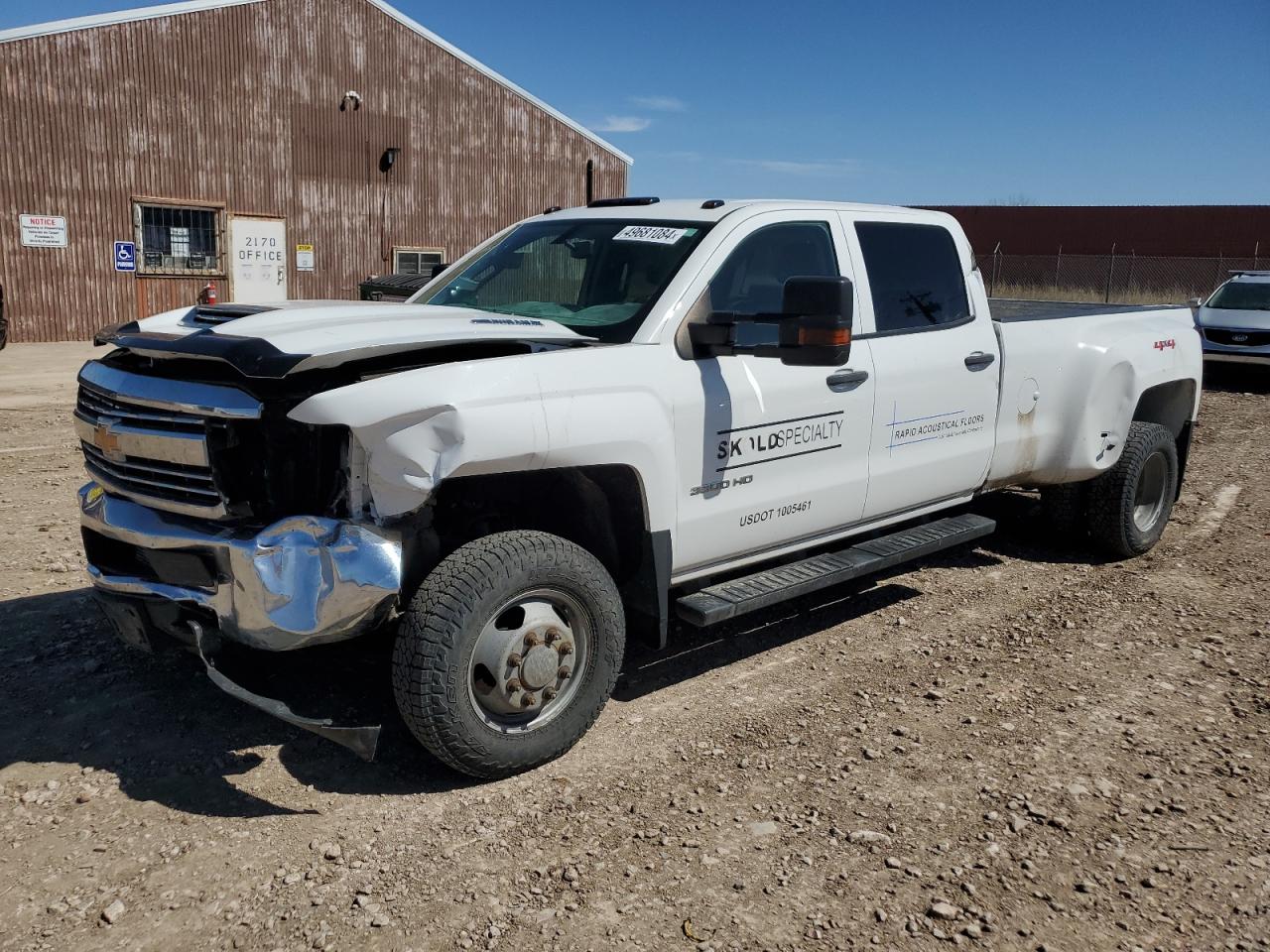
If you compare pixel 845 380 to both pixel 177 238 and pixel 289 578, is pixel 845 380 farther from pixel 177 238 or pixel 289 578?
pixel 177 238

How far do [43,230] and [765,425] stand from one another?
18.1 meters

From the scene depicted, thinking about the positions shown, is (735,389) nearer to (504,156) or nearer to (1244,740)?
(1244,740)

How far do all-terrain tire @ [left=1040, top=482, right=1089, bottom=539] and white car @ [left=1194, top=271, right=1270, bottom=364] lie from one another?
445 inches

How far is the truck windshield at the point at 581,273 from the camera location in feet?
13.9

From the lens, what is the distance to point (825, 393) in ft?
14.7

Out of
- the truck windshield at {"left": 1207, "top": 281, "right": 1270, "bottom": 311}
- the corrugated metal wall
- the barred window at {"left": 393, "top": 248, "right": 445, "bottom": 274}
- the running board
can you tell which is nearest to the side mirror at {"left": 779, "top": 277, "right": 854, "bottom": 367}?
the running board

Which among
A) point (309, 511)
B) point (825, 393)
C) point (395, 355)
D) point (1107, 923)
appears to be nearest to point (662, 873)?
point (1107, 923)

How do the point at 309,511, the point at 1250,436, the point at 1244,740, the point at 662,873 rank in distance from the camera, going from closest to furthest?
1. the point at 662,873
2. the point at 309,511
3. the point at 1244,740
4. the point at 1250,436

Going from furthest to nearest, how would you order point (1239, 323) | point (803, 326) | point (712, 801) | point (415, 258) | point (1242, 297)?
point (415, 258)
point (1242, 297)
point (1239, 323)
point (803, 326)
point (712, 801)

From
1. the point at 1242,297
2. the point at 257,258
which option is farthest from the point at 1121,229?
the point at 257,258

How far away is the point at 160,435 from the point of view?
11.3ft

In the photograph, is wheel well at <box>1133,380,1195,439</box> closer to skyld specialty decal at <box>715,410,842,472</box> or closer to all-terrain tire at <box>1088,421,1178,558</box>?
all-terrain tire at <box>1088,421,1178,558</box>

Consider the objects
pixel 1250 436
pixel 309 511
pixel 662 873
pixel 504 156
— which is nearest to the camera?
pixel 662 873

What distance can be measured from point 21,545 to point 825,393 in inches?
177
